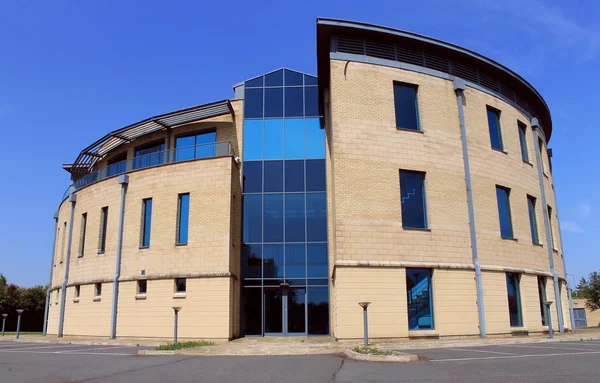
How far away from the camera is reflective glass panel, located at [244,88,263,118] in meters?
23.4

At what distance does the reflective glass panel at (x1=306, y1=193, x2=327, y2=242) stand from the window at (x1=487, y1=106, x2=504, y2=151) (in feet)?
25.7

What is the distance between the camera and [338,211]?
54.7 ft

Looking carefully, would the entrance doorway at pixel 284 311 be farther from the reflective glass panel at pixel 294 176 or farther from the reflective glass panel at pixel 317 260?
the reflective glass panel at pixel 294 176

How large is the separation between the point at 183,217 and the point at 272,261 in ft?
14.4

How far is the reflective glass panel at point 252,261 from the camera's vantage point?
21344 mm

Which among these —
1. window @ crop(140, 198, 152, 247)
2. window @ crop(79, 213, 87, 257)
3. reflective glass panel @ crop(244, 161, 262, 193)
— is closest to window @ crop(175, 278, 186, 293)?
window @ crop(140, 198, 152, 247)

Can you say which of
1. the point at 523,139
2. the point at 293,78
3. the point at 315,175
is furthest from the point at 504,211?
the point at 293,78

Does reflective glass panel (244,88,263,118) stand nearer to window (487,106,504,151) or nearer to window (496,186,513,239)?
window (487,106,504,151)

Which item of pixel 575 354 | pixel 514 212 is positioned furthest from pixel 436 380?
pixel 514 212

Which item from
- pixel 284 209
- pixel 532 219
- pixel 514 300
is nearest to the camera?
pixel 514 300

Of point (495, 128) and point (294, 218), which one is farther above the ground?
point (495, 128)

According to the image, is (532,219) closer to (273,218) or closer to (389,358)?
(273,218)

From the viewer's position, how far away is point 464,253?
699 inches

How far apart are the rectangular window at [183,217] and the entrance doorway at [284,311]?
14.1ft
